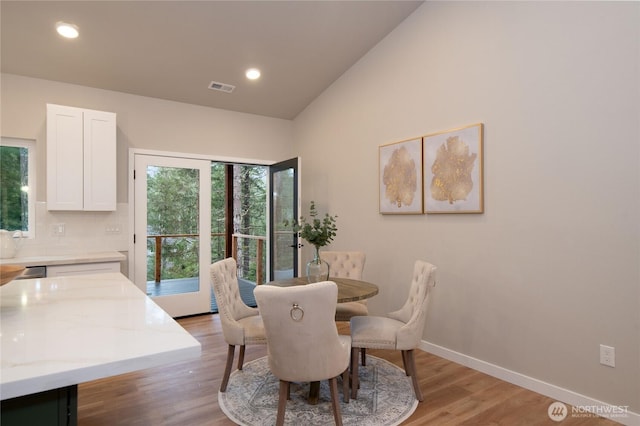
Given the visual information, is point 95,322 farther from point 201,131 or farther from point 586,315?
point 201,131

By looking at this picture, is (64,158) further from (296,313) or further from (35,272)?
(296,313)

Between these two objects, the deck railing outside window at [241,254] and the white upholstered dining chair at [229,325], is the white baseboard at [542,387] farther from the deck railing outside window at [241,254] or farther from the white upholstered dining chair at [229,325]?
the deck railing outside window at [241,254]

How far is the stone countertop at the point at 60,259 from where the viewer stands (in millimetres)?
3335

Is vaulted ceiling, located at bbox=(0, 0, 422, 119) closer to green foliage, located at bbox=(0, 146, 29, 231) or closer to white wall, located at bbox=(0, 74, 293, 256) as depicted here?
white wall, located at bbox=(0, 74, 293, 256)

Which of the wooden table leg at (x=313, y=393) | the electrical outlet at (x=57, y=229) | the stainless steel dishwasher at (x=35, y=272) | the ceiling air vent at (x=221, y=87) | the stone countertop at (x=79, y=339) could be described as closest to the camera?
the stone countertop at (x=79, y=339)

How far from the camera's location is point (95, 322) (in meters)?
1.27

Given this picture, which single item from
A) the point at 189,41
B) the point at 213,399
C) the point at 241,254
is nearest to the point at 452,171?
the point at 213,399

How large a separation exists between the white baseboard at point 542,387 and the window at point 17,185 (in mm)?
4440

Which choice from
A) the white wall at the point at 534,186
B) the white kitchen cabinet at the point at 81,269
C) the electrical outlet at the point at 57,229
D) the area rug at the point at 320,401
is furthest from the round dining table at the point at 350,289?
the electrical outlet at the point at 57,229

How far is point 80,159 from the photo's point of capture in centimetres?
380

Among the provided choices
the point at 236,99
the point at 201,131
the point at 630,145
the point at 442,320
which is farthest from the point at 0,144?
the point at 630,145

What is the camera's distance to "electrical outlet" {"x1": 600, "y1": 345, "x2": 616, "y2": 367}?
2.37 metres

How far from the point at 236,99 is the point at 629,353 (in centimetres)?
467

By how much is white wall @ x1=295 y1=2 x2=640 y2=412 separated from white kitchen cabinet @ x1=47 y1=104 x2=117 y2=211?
3.06m
